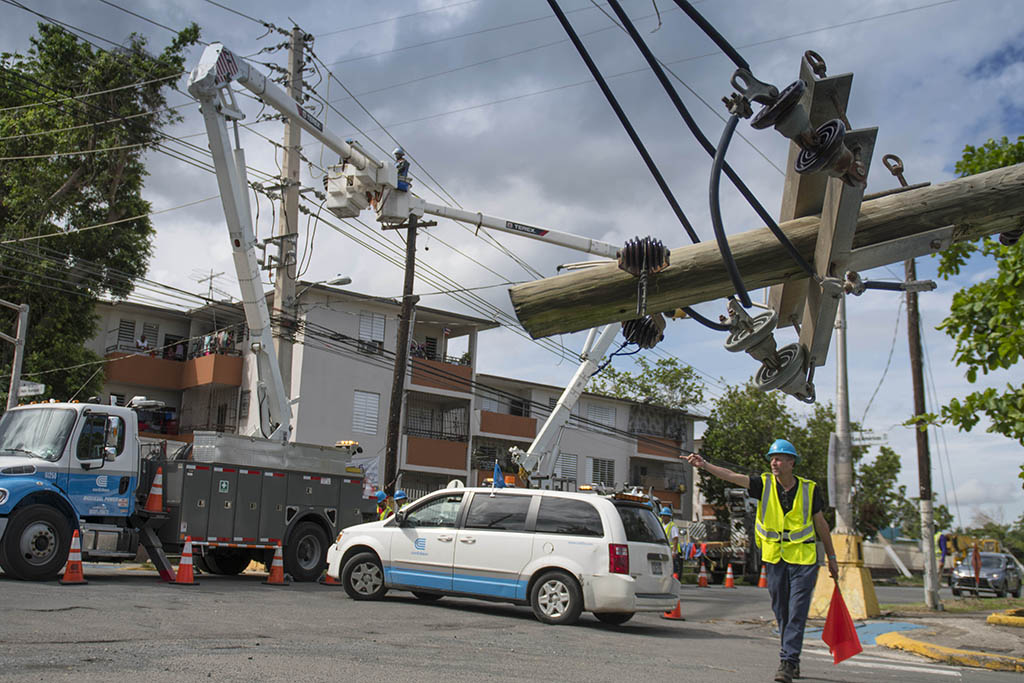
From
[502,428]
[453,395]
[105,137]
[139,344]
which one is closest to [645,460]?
[502,428]

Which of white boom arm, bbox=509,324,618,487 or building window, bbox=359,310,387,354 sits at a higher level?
building window, bbox=359,310,387,354

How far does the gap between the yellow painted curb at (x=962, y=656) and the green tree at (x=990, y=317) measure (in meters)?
2.13

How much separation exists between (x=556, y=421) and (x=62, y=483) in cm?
1041

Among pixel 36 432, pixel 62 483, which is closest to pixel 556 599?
pixel 62 483

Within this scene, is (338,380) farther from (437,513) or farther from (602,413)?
(437,513)

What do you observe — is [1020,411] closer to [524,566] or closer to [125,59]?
[524,566]

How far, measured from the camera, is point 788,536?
278 inches

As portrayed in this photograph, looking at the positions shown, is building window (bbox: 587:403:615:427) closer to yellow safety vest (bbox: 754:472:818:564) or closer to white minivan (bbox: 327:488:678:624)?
white minivan (bbox: 327:488:678:624)

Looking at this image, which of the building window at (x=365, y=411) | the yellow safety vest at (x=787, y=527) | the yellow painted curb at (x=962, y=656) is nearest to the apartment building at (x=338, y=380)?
the building window at (x=365, y=411)

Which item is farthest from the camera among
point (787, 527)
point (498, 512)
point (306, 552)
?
point (306, 552)

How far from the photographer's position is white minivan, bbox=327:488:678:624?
11.1 meters

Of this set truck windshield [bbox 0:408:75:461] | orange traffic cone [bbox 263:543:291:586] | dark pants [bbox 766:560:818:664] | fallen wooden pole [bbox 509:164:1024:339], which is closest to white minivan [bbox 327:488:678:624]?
orange traffic cone [bbox 263:543:291:586]

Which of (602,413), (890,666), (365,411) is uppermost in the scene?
(602,413)

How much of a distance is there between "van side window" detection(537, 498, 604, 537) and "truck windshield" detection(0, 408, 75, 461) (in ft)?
23.1
